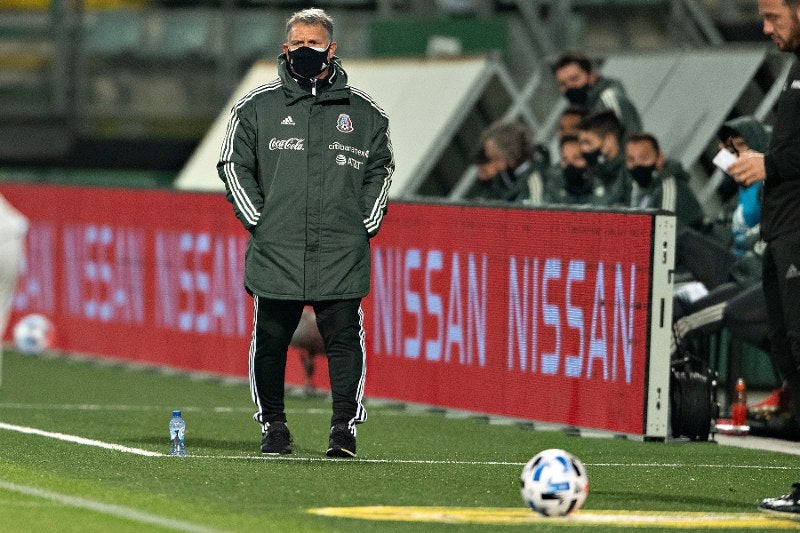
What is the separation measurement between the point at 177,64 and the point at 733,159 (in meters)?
18.7

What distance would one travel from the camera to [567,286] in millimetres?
12734

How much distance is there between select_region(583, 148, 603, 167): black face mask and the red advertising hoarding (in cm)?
128

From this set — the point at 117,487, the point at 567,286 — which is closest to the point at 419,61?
the point at 567,286

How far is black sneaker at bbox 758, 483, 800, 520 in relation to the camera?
8.46m

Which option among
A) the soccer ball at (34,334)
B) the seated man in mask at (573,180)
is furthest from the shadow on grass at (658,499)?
the soccer ball at (34,334)

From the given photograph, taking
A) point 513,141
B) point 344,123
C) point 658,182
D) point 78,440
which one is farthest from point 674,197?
point 78,440

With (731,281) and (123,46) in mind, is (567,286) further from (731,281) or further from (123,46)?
(123,46)

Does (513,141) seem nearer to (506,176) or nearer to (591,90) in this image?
(506,176)

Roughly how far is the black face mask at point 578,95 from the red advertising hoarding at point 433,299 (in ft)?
6.26

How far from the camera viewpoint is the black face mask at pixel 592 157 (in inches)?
571

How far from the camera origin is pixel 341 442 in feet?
33.5

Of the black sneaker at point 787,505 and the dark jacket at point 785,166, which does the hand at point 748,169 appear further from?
the black sneaker at point 787,505

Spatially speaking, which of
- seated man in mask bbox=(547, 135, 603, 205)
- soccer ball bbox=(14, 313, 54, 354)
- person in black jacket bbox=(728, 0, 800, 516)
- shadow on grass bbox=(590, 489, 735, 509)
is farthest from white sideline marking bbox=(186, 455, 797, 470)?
soccer ball bbox=(14, 313, 54, 354)

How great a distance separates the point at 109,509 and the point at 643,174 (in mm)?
6589
